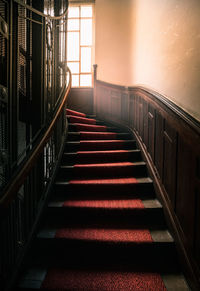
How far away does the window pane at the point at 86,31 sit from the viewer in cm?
523

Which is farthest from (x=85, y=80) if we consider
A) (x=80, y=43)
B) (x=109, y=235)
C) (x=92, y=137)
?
(x=109, y=235)

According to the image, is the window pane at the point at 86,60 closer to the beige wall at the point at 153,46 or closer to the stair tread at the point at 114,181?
the beige wall at the point at 153,46

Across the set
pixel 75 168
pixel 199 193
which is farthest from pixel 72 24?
pixel 199 193

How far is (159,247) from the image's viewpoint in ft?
5.35

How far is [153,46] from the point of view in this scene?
2.58m

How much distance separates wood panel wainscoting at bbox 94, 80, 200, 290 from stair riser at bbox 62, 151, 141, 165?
0.16 meters

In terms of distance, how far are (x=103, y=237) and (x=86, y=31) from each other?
5.01m

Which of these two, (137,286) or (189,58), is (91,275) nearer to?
(137,286)

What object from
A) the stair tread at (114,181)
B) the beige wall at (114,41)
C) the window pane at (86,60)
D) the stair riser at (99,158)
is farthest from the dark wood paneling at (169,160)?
the window pane at (86,60)

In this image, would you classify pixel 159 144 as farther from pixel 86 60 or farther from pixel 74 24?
pixel 74 24

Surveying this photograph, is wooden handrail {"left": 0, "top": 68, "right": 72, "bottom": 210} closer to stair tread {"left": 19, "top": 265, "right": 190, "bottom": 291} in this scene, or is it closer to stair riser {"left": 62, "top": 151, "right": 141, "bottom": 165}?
stair tread {"left": 19, "top": 265, "right": 190, "bottom": 291}

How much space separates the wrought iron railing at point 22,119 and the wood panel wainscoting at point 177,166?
983mm

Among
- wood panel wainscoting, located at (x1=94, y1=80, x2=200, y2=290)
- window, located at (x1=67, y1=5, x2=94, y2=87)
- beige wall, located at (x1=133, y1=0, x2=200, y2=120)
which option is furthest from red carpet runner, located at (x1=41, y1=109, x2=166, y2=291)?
window, located at (x1=67, y1=5, x2=94, y2=87)

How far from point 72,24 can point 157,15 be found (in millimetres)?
3502
